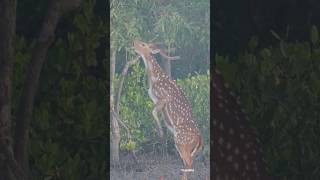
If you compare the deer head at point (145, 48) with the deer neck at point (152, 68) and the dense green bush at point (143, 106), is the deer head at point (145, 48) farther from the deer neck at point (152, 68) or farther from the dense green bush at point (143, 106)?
the dense green bush at point (143, 106)

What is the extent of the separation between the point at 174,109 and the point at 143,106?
0.27 meters

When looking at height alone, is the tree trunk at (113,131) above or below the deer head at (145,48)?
below

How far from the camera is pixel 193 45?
7.93 metres
